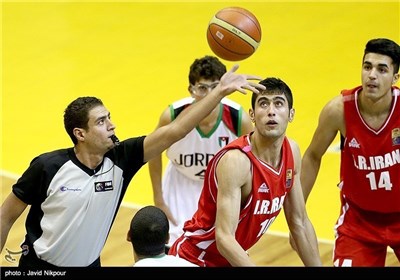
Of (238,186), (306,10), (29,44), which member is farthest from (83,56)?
(238,186)

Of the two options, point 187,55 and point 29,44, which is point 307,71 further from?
point 29,44

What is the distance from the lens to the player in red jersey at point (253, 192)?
19.1 ft

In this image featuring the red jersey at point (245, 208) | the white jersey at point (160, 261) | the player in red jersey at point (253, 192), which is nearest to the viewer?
the white jersey at point (160, 261)

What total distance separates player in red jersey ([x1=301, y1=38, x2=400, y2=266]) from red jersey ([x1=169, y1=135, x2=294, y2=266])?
2.78 ft

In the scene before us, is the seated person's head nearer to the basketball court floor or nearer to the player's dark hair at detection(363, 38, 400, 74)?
the player's dark hair at detection(363, 38, 400, 74)

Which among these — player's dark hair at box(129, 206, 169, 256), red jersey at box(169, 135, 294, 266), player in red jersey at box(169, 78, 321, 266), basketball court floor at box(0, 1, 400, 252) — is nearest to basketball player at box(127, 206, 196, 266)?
player's dark hair at box(129, 206, 169, 256)

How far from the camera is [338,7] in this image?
46.1ft

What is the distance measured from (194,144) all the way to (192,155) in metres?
0.09

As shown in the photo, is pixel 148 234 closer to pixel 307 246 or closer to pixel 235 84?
pixel 235 84

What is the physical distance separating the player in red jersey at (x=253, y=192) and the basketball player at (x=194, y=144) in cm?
168

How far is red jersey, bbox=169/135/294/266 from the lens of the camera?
19.7 feet

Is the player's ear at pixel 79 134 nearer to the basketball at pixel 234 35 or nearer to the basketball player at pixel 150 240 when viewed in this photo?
the basketball player at pixel 150 240

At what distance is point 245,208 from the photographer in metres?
6.00

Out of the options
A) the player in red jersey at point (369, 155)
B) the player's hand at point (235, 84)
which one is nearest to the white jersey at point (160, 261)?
the player's hand at point (235, 84)
